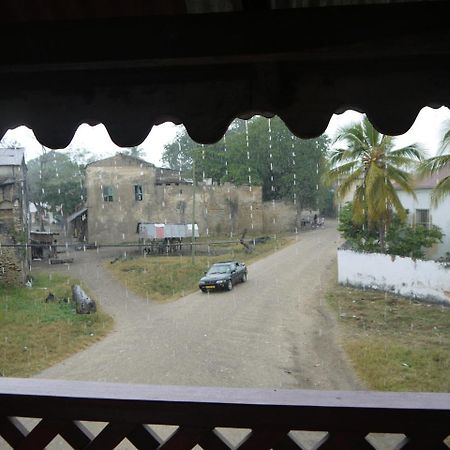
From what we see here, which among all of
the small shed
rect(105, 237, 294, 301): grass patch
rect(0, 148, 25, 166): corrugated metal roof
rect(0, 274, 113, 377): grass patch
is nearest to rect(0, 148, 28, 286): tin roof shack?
rect(0, 148, 25, 166): corrugated metal roof

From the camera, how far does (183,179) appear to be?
565 cm

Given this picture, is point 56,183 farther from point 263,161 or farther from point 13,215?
point 263,161

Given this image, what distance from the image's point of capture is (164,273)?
5805 millimetres

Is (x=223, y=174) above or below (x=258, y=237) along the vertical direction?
above

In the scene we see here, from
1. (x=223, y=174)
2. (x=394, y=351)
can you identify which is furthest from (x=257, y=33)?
(x=223, y=174)

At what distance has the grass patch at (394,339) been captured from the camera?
157 inches

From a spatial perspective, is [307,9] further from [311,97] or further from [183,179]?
[183,179]

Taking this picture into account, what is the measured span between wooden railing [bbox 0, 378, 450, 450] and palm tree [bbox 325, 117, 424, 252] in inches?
207

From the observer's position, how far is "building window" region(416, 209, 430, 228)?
6.02 m

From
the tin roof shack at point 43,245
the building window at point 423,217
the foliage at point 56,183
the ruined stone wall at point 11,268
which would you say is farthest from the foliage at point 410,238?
the ruined stone wall at point 11,268

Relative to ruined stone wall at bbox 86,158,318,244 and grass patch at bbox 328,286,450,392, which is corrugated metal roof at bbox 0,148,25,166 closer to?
ruined stone wall at bbox 86,158,318,244

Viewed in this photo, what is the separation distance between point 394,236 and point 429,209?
0.88 m

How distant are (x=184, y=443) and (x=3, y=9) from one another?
0.62 meters

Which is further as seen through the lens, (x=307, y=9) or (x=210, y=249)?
(x=210, y=249)
